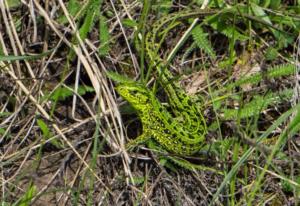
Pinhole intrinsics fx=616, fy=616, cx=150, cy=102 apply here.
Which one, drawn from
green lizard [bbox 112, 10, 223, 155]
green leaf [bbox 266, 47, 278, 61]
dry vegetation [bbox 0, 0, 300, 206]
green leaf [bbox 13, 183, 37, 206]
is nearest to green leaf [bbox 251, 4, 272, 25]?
dry vegetation [bbox 0, 0, 300, 206]

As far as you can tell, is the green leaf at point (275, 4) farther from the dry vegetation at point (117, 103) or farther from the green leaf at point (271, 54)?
the green leaf at point (271, 54)

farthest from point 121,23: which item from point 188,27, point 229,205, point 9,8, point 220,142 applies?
point 229,205

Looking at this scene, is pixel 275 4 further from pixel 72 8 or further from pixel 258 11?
pixel 72 8

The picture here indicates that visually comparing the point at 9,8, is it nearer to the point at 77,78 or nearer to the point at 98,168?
the point at 77,78

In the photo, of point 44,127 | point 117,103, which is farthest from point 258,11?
point 44,127

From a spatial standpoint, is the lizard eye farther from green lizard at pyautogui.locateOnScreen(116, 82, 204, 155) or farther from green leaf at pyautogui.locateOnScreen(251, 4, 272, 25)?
green leaf at pyautogui.locateOnScreen(251, 4, 272, 25)
